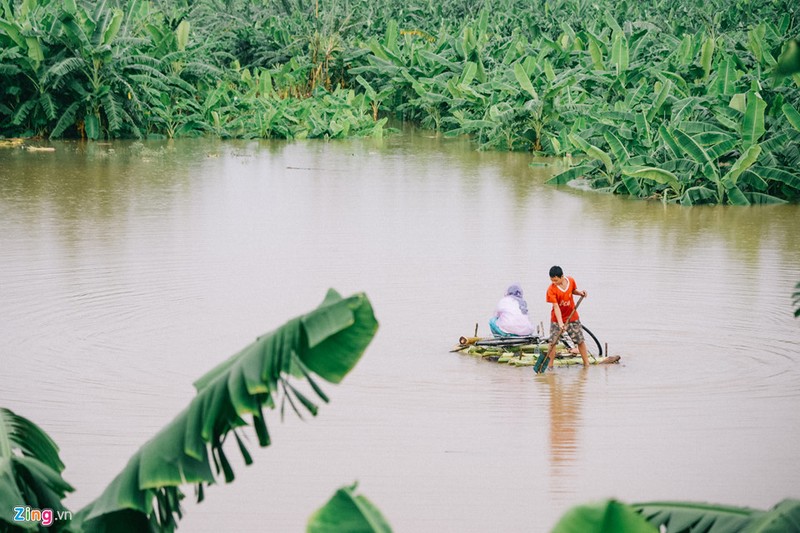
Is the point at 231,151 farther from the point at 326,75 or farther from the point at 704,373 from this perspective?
the point at 704,373

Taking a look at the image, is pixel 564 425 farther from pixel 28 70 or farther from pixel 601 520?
pixel 28 70

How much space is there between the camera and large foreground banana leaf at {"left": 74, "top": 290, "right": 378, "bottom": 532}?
141 inches

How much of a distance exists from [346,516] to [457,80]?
73.3ft

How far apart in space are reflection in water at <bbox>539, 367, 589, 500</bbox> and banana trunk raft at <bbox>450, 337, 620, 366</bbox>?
0.15 metres

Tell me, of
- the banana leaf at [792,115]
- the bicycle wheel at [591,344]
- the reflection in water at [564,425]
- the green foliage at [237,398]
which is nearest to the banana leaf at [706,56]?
the banana leaf at [792,115]

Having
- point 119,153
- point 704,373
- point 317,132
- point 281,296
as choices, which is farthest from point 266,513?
point 317,132

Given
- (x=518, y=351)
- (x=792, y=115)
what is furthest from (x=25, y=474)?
(x=792, y=115)

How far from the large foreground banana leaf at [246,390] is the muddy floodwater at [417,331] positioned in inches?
110

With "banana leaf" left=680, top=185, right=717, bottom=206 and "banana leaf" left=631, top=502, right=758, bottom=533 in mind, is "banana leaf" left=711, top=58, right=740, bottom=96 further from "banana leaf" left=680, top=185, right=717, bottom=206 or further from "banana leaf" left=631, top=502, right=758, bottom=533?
"banana leaf" left=631, top=502, right=758, bottom=533

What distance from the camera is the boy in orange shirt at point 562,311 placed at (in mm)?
9180

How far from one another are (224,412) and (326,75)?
24.8 m

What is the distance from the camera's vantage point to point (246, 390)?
142 inches

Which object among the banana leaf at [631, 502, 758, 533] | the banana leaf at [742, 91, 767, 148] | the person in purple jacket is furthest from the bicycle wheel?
the banana leaf at [742, 91, 767, 148]

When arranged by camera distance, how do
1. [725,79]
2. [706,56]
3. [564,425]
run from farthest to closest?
[706,56], [725,79], [564,425]
